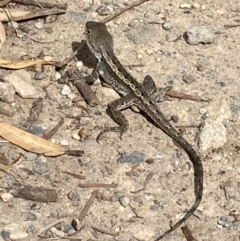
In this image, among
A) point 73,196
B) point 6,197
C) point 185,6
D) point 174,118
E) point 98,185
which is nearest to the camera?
point 6,197

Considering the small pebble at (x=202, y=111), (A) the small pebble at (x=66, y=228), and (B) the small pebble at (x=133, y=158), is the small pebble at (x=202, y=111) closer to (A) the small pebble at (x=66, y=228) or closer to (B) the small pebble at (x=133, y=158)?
(B) the small pebble at (x=133, y=158)

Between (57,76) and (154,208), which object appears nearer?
(154,208)

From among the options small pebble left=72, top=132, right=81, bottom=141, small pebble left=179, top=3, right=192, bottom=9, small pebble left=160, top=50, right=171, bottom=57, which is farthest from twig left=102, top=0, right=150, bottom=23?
small pebble left=72, top=132, right=81, bottom=141

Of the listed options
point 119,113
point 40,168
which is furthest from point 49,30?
Answer: point 40,168

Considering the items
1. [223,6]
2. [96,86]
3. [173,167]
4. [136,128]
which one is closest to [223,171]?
[173,167]

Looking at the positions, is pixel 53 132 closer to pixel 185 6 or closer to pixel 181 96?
pixel 181 96

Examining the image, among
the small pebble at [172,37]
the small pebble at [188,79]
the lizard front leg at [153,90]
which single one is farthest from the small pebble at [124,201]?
the small pebble at [172,37]
